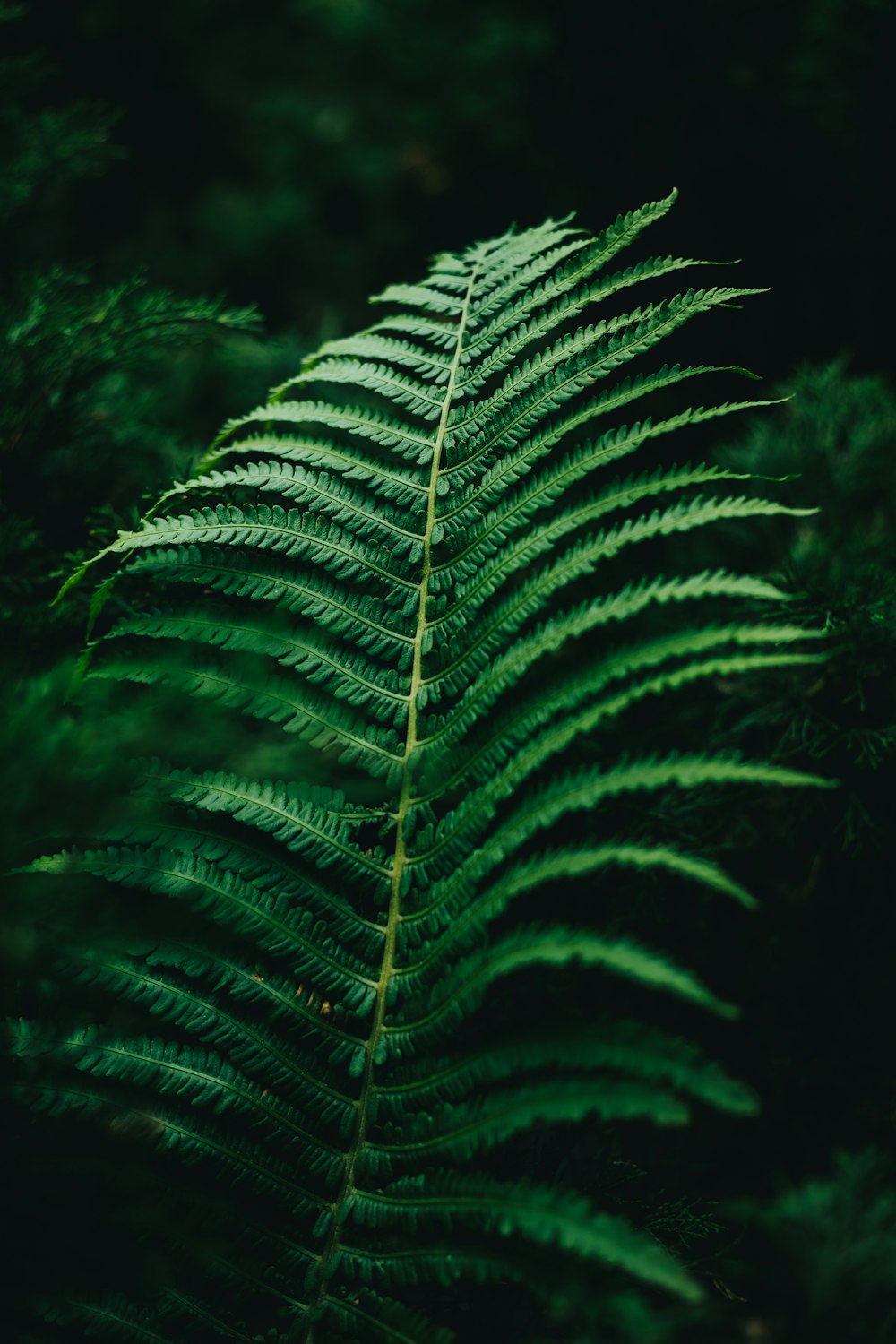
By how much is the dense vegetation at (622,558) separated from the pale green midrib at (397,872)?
0.12 m

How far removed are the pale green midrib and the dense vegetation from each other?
0.12 metres

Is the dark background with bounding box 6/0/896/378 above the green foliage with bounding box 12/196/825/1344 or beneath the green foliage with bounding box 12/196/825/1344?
above

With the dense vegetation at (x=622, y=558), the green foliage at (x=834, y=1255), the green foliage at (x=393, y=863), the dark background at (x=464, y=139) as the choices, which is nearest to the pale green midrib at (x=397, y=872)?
the green foliage at (x=393, y=863)

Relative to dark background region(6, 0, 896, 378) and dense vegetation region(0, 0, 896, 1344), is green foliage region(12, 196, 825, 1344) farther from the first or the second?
dark background region(6, 0, 896, 378)

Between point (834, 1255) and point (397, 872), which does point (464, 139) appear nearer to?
point (397, 872)

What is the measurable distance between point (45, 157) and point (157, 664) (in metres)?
1.37

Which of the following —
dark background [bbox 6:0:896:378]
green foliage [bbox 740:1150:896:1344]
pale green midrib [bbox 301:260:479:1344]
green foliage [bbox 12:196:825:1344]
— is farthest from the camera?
dark background [bbox 6:0:896:378]

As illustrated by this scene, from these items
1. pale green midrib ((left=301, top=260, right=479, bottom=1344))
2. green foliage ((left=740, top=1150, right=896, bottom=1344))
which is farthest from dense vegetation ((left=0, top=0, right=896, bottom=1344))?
pale green midrib ((left=301, top=260, right=479, bottom=1344))

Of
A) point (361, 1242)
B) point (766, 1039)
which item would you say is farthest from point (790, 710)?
point (361, 1242)

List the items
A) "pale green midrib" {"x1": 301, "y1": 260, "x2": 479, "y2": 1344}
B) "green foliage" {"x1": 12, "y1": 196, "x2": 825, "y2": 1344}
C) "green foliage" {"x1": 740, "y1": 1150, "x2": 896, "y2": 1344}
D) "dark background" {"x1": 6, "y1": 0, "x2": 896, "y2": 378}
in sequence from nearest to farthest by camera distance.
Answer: "green foliage" {"x1": 740, "y1": 1150, "x2": 896, "y2": 1344}
"green foliage" {"x1": 12, "y1": 196, "x2": 825, "y2": 1344}
"pale green midrib" {"x1": 301, "y1": 260, "x2": 479, "y2": 1344}
"dark background" {"x1": 6, "y1": 0, "x2": 896, "y2": 378}

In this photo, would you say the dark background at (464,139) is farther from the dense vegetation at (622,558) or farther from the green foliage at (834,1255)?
the green foliage at (834,1255)

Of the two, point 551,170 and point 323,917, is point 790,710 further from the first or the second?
point 551,170

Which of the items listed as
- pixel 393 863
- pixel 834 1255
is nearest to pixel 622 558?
pixel 393 863

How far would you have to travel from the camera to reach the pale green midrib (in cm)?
90
